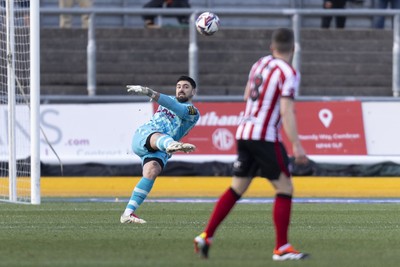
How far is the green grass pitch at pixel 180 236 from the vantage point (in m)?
9.84

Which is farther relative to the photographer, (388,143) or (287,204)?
(388,143)

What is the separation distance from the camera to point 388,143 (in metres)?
21.5

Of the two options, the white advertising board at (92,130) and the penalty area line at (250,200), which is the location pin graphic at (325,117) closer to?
the penalty area line at (250,200)

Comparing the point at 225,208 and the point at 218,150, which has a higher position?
the point at 225,208

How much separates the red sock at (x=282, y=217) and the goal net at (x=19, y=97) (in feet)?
25.9

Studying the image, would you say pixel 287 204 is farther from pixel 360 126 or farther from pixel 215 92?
pixel 215 92

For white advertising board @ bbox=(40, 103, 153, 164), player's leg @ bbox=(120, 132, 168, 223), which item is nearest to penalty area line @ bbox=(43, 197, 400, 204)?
white advertising board @ bbox=(40, 103, 153, 164)

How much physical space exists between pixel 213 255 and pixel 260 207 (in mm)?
7003

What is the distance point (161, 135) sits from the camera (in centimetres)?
1395

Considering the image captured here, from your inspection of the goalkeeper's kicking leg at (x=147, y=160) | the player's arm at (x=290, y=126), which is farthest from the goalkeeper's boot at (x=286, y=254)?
the goalkeeper's kicking leg at (x=147, y=160)

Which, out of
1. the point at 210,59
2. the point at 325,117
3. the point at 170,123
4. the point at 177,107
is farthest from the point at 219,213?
the point at 210,59

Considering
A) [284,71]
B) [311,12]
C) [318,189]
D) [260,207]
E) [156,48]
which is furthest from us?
[156,48]

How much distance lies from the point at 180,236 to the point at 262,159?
92.2 inches

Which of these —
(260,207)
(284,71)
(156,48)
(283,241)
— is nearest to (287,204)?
(283,241)
